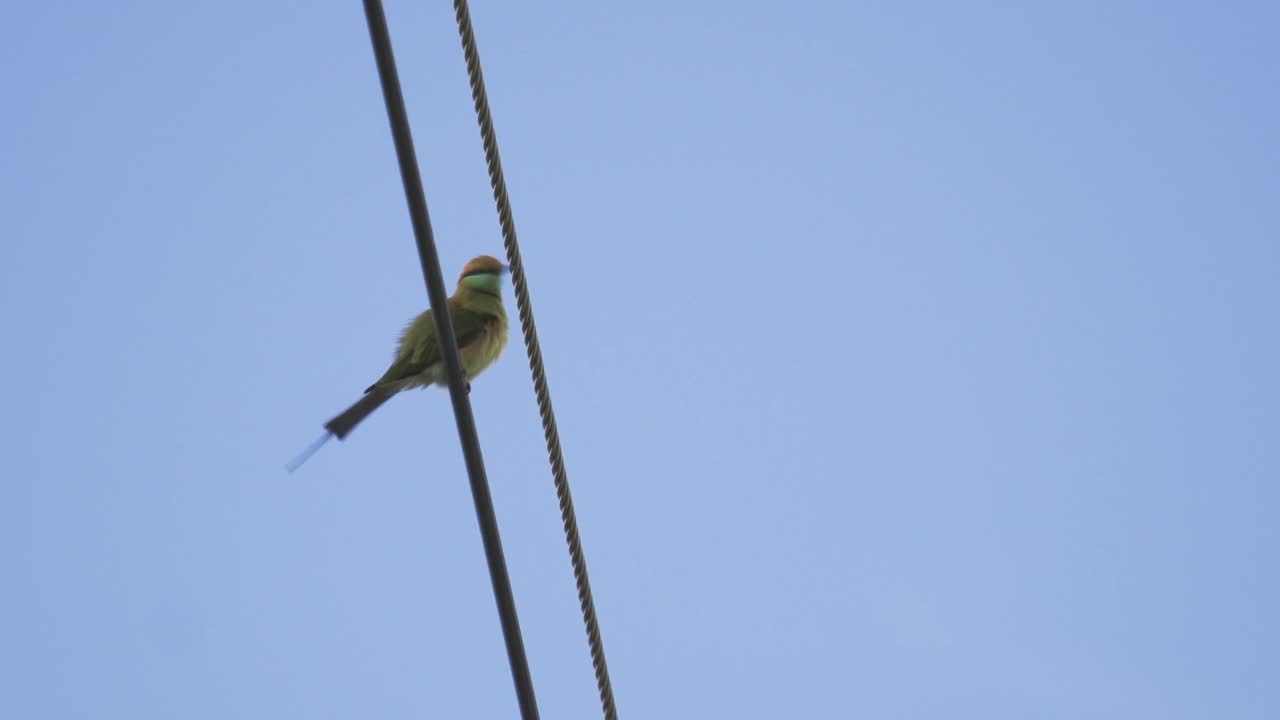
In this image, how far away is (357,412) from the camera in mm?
2924

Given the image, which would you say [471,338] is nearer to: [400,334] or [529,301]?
[400,334]

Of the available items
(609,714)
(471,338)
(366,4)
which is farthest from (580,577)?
(471,338)

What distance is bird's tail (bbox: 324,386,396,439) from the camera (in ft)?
9.01

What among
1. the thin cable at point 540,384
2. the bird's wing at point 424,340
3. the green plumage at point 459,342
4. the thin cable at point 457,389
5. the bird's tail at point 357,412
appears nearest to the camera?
the thin cable at point 457,389

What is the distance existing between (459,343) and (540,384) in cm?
154

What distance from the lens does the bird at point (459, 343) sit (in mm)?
3096

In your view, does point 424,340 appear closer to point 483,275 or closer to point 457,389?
point 483,275

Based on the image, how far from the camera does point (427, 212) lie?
168cm

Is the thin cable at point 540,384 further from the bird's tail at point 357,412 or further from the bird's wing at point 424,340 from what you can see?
the bird's wing at point 424,340

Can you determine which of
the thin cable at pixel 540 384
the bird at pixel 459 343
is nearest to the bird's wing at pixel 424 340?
the bird at pixel 459 343

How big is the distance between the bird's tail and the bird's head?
820 mm

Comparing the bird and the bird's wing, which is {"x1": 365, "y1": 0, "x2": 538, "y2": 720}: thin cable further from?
the bird's wing

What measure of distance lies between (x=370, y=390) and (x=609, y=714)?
139cm

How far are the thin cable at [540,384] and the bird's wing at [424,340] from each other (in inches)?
44.6
